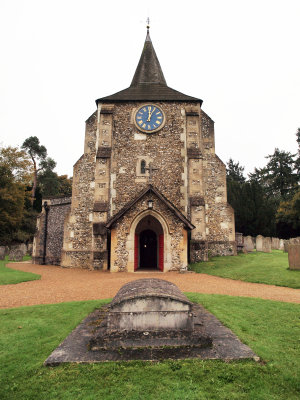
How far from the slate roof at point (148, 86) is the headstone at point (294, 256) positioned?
11.3 meters

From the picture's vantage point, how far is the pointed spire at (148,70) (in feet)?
67.3

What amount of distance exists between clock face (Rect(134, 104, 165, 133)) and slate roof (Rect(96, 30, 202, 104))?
0.74 metres

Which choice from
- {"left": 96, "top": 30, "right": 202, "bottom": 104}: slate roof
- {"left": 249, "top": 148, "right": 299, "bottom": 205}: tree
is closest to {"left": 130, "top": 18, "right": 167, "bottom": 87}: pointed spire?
{"left": 96, "top": 30, "right": 202, "bottom": 104}: slate roof

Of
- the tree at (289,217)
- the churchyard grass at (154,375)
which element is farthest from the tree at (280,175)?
the churchyard grass at (154,375)

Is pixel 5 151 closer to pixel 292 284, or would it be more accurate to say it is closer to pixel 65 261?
pixel 65 261

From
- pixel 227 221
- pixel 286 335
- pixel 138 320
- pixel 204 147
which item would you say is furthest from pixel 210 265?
pixel 138 320

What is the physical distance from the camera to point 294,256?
1177 centimetres

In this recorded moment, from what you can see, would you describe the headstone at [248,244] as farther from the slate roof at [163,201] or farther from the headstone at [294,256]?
the slate roof at [163,201]

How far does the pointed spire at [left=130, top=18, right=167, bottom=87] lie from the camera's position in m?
20.5

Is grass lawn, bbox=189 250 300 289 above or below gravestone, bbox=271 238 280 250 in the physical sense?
below

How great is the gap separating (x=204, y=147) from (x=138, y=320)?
1666 cm

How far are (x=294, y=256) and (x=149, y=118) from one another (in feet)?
39.0

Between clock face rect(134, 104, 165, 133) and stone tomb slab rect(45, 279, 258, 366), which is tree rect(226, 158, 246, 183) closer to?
clock face rect(134, 104, 165, 133)

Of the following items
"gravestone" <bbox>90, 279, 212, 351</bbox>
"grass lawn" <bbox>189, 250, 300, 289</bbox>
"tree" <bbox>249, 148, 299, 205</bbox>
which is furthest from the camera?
"tree" <bbox>249, 148, 299, 205</bbox>
